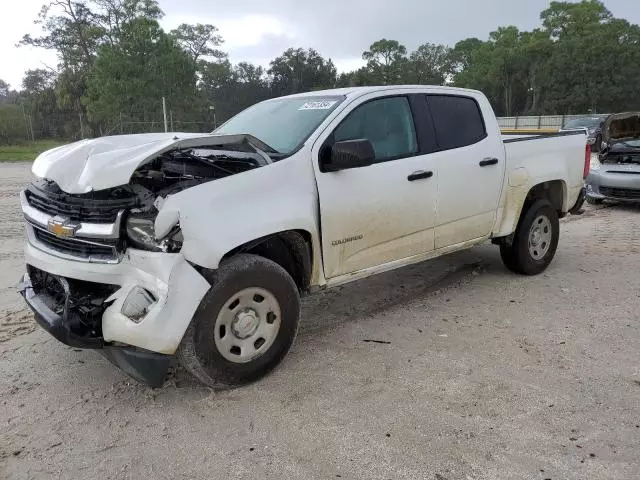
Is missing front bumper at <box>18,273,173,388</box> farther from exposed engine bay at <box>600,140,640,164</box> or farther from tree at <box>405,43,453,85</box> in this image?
tree at <box>405,43,453,85</box>

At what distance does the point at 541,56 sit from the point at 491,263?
207 feet

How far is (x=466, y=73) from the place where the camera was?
71125mm

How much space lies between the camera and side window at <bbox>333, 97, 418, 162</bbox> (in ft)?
13.2

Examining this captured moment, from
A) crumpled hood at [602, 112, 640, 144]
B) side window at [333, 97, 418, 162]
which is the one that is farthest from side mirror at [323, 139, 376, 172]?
A: crumpled hood at [602, 112, 640, 144]

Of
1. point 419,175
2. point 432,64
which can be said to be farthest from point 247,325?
point 432,64

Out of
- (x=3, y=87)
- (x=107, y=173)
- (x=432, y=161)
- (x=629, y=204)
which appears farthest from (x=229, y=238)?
(x=3, y=87)

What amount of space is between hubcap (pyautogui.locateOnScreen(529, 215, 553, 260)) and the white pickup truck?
1208mm

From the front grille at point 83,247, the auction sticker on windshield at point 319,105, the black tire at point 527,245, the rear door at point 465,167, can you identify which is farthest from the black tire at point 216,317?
the black tire at point 527,245

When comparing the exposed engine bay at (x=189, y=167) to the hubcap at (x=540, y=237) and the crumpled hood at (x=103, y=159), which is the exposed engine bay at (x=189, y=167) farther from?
the hubcap at (x=540, y=237)

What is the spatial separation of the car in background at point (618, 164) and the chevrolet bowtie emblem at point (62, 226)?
933 cm

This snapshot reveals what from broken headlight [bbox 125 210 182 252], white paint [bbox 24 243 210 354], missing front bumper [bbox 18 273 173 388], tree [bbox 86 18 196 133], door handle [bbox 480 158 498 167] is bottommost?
missing front bumper [bbox 18 273 173 388]

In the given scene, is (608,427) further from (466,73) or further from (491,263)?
(466,73)

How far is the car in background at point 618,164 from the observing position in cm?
942

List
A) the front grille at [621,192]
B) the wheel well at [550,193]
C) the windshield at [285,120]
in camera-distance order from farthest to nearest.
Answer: the front grille at [621,192]
the wheel well at [550,193]
the windshield at [285,120]
